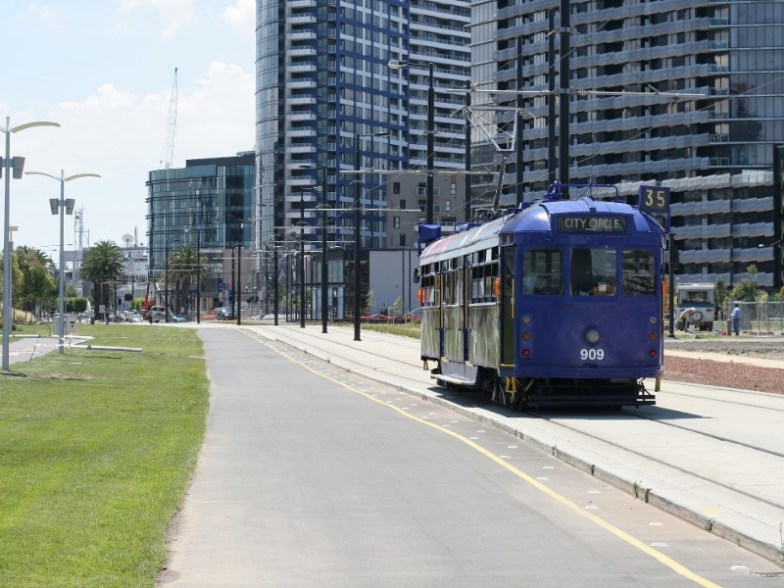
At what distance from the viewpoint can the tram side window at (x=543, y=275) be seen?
77.7ft

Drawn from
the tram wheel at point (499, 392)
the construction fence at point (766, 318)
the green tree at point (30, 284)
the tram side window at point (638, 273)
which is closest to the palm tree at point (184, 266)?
the green tree at point (30, 284)

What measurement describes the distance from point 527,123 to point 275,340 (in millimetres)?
82997

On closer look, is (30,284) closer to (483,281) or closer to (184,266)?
(184,266)

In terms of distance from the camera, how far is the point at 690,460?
52.4 feet

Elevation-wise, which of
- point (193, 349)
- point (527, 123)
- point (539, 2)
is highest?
point (539, 2)

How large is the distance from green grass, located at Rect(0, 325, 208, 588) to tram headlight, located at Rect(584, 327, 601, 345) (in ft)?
21.3

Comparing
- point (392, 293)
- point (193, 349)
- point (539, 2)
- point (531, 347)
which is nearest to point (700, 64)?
point (539, 2)

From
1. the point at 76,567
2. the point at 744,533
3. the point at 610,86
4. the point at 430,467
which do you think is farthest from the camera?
the point at 610,86

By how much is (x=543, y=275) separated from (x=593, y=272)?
86cm

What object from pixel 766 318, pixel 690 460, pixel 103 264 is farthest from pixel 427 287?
pixel 103 264

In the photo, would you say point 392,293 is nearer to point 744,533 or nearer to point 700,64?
point 700,64

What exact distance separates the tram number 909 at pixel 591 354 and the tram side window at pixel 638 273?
1.12m

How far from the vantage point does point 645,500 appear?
515 inches

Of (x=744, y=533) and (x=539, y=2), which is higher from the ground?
(x=539, y=2)
